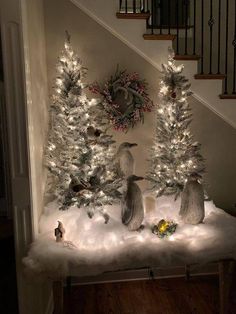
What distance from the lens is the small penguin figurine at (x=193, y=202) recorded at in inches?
93.4

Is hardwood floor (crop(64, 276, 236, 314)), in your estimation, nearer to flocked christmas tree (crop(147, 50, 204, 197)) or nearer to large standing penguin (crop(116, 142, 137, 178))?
flocked christmas tree (crop(147, 50, 204, 197))

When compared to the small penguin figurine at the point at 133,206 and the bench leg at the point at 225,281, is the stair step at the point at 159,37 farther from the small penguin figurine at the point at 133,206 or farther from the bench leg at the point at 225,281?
the bench leg at the point at 225,281

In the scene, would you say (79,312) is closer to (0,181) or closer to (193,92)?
(193,92)

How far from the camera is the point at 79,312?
269 centimetres

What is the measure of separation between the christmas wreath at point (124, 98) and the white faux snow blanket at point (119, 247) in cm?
112

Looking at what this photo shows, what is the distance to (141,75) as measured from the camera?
10.5ft

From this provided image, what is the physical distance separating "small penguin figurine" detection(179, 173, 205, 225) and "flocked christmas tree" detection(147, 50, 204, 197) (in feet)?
1.65

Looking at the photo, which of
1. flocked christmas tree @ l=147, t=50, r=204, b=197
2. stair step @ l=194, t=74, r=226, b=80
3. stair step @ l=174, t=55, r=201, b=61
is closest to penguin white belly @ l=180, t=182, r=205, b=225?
flocked christmas tree @ l=147, t=50, r=204, b=197

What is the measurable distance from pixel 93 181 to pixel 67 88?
33.3 inches

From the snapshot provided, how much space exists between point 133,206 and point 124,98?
52.1 inches

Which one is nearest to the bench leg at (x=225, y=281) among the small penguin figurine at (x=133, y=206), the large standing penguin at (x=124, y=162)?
the small penguin figurine at (x=133, y=206)

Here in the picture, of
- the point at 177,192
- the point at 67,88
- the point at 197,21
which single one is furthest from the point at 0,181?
the point at 197,21

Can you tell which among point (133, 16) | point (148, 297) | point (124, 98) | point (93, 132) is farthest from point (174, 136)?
point (148, 297)

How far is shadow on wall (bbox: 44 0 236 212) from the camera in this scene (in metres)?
3.11
